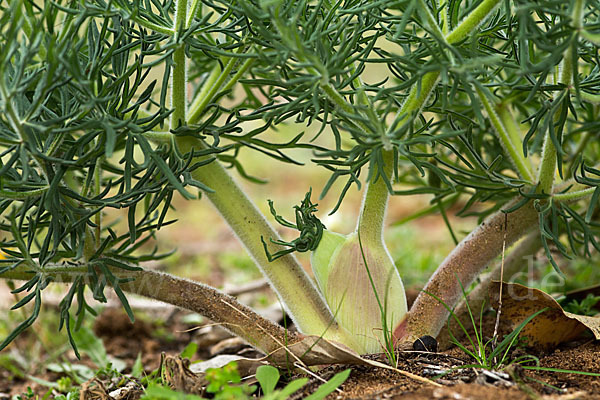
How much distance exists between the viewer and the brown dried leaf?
1390 mm

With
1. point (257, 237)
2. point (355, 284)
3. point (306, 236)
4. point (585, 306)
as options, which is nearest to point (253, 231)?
point (257, 237)

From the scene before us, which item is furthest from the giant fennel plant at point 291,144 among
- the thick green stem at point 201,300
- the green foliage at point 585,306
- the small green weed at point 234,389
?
the green foliage at point 585,306

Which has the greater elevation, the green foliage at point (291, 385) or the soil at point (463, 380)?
the green foliage at point (291, 385)

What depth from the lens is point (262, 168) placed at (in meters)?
6.35

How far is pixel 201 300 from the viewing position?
1.34 meters

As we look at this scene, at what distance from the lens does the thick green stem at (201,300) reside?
1332mm

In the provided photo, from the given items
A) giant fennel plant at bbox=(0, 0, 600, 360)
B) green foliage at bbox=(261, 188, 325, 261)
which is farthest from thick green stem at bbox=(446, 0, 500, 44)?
green foliage at bbox=(261, 188, 325, 261)

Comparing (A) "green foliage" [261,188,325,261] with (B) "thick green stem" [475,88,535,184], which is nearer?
(A) "green foliage" [261,188,325,261]

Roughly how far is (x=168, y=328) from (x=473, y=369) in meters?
1.58

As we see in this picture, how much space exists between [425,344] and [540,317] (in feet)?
1.00

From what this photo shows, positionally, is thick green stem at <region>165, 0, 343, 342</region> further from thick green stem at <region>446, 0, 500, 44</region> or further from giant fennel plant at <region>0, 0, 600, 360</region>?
thick green stem at <region>446, 0, 500, 44</region>

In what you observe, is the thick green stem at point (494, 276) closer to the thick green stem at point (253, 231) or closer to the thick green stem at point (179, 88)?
the thick green stem at point (253, 231)

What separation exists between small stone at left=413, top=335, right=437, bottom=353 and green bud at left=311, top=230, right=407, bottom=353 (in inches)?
2.6

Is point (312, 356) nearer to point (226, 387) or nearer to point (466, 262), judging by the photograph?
point (226, 387)
